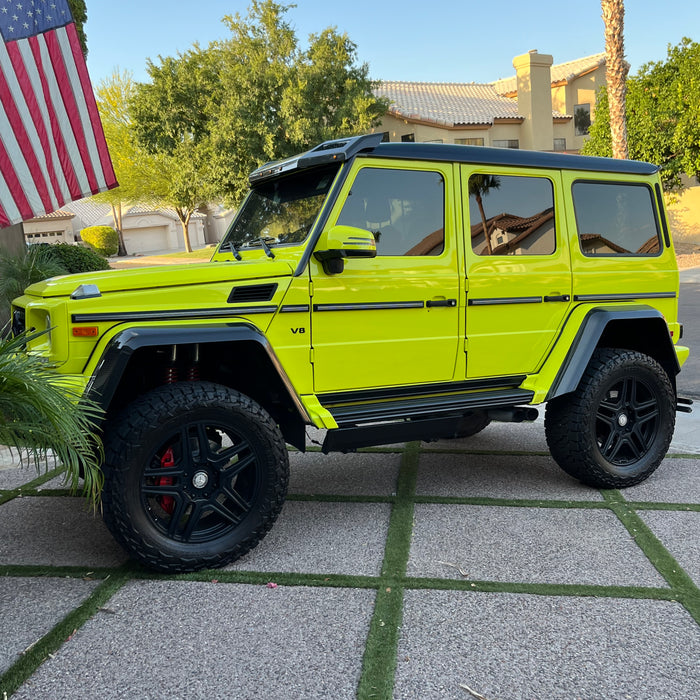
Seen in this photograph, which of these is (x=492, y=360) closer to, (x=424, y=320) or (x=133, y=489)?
(x=424, y=320)

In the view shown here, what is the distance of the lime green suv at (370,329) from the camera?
3193 mm

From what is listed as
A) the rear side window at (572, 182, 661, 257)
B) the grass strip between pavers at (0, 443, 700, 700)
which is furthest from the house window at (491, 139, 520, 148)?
the grass strip between pavers at (0, 443, 700, 700)

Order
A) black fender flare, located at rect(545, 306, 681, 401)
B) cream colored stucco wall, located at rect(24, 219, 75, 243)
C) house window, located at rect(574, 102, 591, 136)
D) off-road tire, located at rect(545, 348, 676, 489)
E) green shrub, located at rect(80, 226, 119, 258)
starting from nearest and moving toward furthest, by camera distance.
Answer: black fender flare, located at rect(545, 306, 681, 401), off-road tire, located at rect(545, 348, 676, 489), house window, located at rect(574, 102, 591, 136), green shrub, located at rect(80, 226, 119, 258), cream colored stucco wall, located at rect(24, 219, 75, 243)

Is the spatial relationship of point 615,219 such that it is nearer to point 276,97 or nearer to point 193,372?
point 193,372

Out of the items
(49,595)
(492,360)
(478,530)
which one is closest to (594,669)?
(478,530)

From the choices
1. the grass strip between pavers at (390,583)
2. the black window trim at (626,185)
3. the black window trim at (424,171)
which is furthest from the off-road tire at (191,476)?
the black window trim at (626,185)

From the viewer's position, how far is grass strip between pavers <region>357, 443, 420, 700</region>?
245cm

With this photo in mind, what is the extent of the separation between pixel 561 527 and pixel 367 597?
52.9 inches

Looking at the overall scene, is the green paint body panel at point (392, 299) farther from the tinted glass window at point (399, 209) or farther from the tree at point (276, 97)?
the tree at point (276, 97)

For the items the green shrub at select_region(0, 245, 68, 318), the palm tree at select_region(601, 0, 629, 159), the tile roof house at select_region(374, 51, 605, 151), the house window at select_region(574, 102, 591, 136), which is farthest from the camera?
the house window at select_region(574, 102, 591, 136)

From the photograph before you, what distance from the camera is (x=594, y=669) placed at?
2.50 m

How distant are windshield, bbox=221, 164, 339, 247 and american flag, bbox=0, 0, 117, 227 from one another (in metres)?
4.01

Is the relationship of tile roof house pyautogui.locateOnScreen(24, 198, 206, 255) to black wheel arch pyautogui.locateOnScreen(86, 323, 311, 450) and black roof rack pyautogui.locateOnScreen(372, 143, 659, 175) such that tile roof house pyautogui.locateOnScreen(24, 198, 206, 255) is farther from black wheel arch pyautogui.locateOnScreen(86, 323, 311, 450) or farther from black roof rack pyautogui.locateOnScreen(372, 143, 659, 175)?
black wheel arch pyautogui.locateOnScreen(86, 323, 311, 450)

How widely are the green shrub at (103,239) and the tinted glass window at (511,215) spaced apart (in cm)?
4314
